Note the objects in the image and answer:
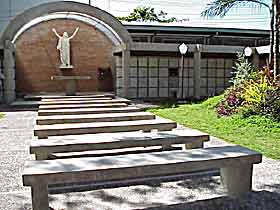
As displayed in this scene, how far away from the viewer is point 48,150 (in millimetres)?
4254

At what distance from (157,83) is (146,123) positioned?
41.4ft

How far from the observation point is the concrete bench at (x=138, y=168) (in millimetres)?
3186

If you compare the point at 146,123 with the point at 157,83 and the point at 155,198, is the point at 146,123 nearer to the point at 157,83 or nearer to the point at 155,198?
the point at 155,198

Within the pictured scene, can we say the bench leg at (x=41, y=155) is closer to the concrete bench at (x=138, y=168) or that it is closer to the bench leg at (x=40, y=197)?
the concrete bench at (x=138, y=168)

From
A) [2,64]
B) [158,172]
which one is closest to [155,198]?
[158,172]

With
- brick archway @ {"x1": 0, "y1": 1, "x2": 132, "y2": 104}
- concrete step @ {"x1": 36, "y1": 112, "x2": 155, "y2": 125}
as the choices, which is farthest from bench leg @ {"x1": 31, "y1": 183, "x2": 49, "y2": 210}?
brick archway @ {"x1": 0, "y1": 1, "x2": 132, "y2": 104}

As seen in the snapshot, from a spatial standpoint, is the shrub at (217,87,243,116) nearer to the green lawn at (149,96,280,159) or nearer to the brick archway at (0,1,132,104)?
the green lawn at (149,96,280,159)

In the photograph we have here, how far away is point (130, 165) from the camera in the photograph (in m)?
3.38

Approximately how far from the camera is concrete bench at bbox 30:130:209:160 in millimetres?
4293

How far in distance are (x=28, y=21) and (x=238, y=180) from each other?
512 inches

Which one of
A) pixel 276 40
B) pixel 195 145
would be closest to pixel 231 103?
pixel 276 40

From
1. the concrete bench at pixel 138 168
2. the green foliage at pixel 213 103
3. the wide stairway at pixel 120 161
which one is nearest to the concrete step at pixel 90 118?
the wide stairway at pixel 120 161

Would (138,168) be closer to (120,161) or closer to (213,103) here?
(120,161)

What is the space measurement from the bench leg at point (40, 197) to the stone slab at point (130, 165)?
0.40 feet
